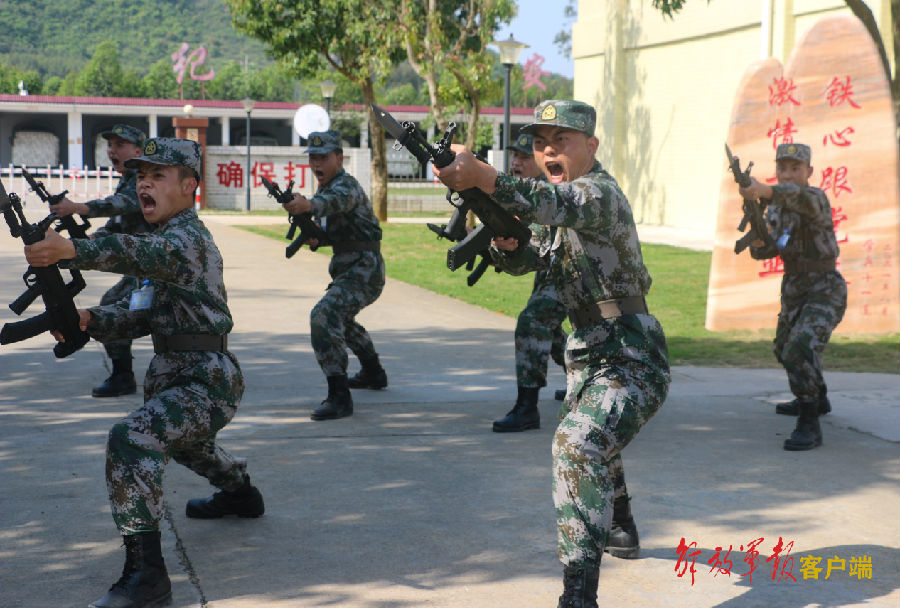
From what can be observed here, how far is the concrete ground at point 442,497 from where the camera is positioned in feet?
14.5

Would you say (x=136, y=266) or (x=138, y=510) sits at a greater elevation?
(x=136, y=266)

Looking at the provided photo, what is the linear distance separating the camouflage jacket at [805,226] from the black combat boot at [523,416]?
186cm

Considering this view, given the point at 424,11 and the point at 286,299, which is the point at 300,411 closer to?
the point at 286,299

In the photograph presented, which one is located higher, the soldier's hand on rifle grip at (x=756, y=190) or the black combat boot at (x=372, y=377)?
the soldier's hand on rifle grip at (x=756, y=190)

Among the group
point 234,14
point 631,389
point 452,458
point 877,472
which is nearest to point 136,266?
point 631,389

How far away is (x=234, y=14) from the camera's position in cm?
2859

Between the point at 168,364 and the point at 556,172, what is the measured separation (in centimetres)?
183

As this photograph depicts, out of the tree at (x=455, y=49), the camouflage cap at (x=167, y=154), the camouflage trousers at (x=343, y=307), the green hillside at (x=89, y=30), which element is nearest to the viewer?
the camouflage cap at (x=167, y=154)

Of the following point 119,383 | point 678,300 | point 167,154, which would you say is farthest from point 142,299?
point 678,300

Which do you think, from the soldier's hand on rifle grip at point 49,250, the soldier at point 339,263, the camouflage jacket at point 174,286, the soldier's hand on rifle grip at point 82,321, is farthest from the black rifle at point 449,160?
the soldier at point 339,263

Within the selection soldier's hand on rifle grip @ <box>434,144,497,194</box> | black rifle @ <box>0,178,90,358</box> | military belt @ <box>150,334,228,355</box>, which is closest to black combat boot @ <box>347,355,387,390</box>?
military belt @ <box>150,334,228,355</box>

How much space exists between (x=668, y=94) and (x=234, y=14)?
38.6ft

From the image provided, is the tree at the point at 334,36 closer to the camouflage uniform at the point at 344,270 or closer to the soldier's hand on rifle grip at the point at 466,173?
the camouflage uniform at the point at 344,270

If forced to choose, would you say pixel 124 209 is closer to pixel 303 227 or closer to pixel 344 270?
pixel 303 227
